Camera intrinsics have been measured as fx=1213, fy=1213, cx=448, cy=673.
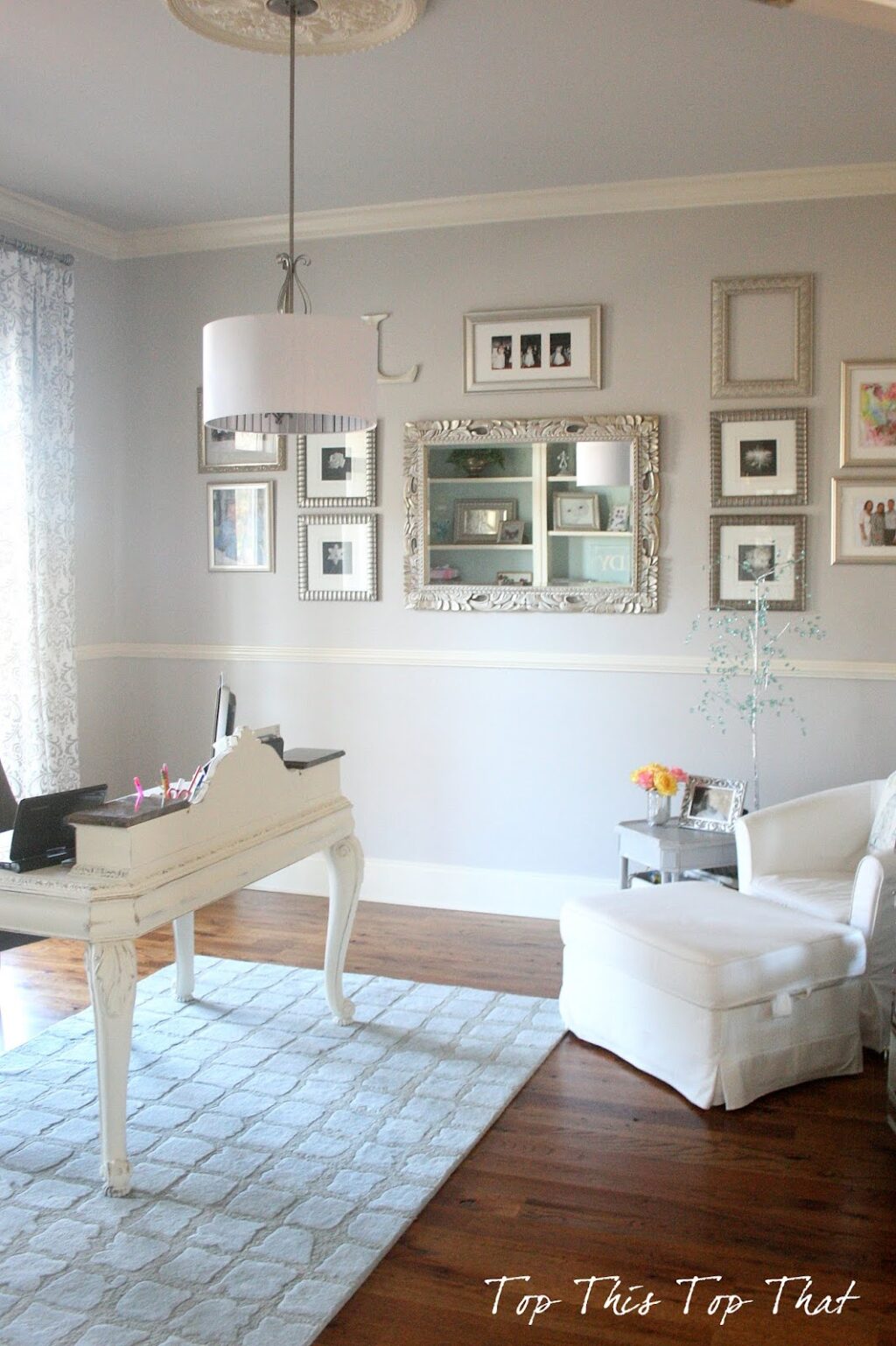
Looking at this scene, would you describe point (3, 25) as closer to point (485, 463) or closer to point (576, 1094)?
point (485, 463)

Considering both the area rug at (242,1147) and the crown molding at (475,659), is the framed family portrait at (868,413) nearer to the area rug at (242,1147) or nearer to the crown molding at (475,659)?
the crown molding at (475,659)

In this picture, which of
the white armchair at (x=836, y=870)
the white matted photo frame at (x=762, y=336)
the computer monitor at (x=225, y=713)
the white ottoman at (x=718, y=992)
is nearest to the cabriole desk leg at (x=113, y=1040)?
the computer monitor at (x=225, y=713)

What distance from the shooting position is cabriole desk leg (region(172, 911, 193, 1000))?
12.9ft

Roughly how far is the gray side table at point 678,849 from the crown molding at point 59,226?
3395 millimetres

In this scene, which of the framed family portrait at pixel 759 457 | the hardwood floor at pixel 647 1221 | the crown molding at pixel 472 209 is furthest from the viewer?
the framed family portrait at pixel 759 457

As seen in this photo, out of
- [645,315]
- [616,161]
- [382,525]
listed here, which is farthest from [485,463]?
[616,161]

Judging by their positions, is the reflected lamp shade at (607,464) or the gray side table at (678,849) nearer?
the gray side table at (678,849)

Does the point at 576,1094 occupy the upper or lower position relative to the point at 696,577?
lower

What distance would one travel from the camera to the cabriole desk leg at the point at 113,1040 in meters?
2.72

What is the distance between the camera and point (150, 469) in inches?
218

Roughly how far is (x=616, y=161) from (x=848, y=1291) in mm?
3662

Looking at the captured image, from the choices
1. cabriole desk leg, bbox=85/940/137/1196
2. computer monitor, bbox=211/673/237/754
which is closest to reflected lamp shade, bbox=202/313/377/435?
computer monitor, bbox=211/673/237/754

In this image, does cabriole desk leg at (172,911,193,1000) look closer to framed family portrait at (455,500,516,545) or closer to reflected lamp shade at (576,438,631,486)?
framed family portrait at (455,500,516,545)

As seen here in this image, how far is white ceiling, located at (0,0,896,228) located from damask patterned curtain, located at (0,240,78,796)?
42 cm
